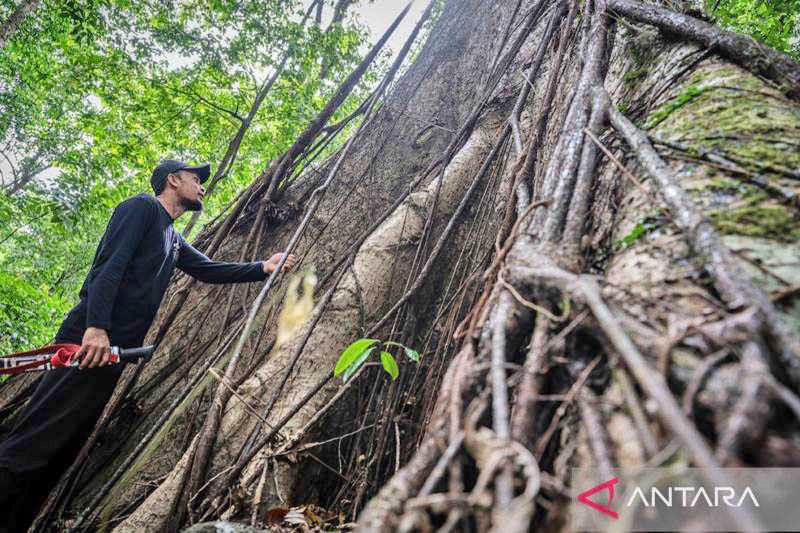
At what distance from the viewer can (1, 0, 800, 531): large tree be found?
1.77ft

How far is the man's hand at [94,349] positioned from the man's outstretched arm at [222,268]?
668 millimetres

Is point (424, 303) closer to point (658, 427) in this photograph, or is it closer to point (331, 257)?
point (331, 257)

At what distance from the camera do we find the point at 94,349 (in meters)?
1.69

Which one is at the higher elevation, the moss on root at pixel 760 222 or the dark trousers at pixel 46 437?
the moss on root at pixel 760 222

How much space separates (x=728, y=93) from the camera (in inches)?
41.4

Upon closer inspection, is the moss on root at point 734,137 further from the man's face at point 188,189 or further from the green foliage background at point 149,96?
the green foliage background at point 149,96

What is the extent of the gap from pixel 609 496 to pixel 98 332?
6.67ft

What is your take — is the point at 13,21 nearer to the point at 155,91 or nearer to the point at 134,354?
the point at 155,91

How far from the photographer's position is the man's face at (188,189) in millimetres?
2375

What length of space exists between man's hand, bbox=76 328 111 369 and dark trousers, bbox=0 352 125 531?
153 millimetres

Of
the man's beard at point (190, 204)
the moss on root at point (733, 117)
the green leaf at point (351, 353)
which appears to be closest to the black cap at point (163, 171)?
the man's beard at point (190, 204)

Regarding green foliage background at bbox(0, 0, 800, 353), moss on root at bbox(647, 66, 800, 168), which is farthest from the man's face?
green foliage background at bbox(0, 0, 800, 353)

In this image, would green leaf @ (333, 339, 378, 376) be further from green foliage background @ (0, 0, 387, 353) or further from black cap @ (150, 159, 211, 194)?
green foliage background @ (0, 0, 387, 353)

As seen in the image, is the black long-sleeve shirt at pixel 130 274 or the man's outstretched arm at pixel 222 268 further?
the man's outstretched arm at pixel 222 268
